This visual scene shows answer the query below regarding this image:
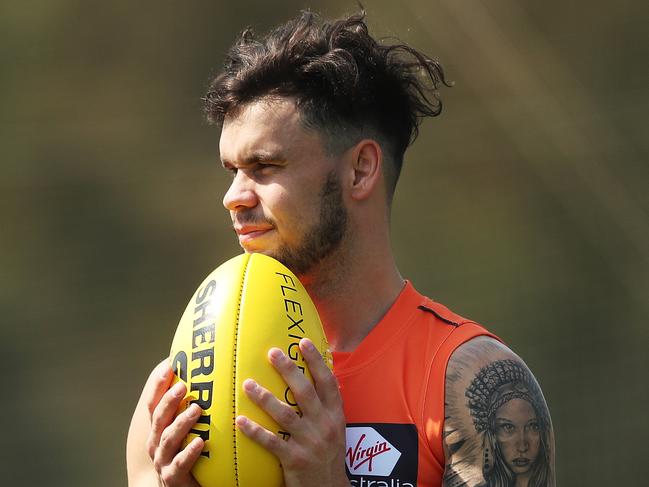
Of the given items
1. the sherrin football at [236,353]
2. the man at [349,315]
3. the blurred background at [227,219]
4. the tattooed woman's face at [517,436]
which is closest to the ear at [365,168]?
the man at [349,315]

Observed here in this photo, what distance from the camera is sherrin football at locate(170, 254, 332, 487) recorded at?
2305 millimetres

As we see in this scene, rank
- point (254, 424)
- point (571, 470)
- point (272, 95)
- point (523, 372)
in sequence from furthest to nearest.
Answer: point (571, 470)
point (272, 95)
point (523, 372)
point (254, 424)

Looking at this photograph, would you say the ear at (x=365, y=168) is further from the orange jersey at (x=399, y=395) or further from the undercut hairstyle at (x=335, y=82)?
the orange jersey at (x=399, y=395)

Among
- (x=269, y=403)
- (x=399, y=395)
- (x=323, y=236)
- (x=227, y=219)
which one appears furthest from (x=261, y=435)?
(x=227, y=219)

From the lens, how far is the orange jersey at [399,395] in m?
2.53

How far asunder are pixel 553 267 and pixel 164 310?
8.01ft

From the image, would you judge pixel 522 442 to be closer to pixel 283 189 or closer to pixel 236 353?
pixel 236 353

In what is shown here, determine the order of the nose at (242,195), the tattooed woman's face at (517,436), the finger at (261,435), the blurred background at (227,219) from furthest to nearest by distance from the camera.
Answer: the blurred background at (227,219) → the nose at (242,195) → the tattooed woman's face at (517,436) → the finger at (261,435)

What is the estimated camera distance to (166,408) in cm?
236

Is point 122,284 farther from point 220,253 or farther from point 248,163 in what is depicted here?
point 248,163

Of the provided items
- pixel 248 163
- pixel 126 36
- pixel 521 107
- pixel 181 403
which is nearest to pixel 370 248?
pixel 248 163

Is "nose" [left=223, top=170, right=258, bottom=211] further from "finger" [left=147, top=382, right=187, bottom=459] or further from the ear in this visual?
"finger" [left=147, top=382, right=187, bottom=459]

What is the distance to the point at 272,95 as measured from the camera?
2.88 meters

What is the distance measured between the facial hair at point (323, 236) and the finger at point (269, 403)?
1.77 feet
